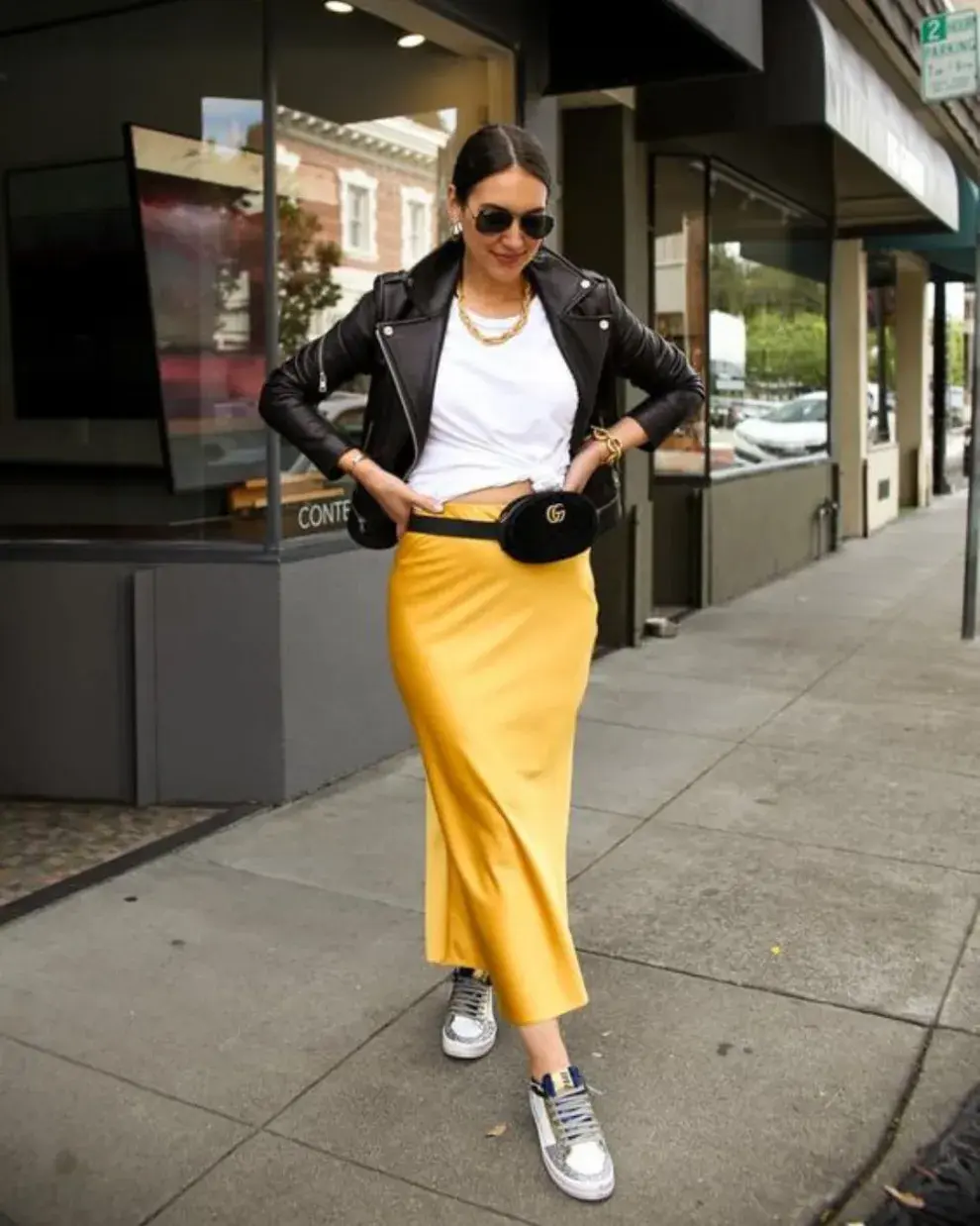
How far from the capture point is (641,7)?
20.1 feet

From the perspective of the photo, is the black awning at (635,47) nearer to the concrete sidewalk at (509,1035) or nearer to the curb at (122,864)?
the concrete sidewalk at (509,1035)

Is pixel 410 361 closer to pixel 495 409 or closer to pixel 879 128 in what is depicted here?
pixel 495 409

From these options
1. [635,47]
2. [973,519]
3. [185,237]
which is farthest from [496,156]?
[973,519]

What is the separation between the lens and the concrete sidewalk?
110 inches

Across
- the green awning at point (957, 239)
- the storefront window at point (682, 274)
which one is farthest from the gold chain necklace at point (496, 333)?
the green awning at point (957, 239)

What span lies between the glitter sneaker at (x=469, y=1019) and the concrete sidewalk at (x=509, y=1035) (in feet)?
0.16

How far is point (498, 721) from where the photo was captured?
113 inches

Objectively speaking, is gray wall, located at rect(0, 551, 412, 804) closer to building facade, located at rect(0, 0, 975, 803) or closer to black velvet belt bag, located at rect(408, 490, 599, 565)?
building facade, located at rect(0, 0, 975, 803)

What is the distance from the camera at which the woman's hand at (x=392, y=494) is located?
9.32ft

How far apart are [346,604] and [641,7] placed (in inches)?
117

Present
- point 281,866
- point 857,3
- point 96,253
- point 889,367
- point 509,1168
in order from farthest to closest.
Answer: point 889,367
point 857,3
point 96,253
point 281,866
point 509,1168

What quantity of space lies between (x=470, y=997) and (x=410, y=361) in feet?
4.94

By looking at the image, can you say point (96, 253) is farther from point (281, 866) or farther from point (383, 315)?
point (383, 315)

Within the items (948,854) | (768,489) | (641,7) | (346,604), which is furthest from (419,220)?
(768,489)
